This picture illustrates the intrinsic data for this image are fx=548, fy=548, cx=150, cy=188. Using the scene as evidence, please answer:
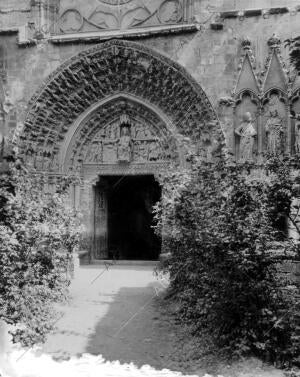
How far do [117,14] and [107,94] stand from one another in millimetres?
1931

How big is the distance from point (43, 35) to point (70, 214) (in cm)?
609

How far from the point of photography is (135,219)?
57.9 ft

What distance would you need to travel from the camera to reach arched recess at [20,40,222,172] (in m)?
12.5

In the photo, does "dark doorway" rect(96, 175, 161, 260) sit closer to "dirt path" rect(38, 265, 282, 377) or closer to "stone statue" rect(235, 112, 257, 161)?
"stone statue" rect(235, 112, 257, 161)

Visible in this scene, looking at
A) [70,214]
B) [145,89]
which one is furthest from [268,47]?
[70,214]

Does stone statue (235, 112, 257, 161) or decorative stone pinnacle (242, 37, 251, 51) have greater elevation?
decorative stone pinnacle (242, 37, 251, 51)

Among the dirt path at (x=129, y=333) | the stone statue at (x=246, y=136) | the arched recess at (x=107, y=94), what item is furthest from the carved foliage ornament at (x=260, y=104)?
the dirt path at (x=129, y=333)

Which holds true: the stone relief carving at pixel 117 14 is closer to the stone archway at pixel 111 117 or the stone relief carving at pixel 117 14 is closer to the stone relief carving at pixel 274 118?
the stone archway at pixel 111 117

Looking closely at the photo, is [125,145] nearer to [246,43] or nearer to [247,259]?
[246,43]

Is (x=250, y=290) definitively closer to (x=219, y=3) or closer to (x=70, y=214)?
(x=70, y=214)

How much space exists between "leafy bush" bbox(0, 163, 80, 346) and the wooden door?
6172 mm

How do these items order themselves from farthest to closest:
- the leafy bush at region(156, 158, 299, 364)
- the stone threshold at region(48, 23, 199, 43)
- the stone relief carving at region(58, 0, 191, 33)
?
1. the stone relief carving at region(58, 0, 191, 33)
2. the stone threshold at region(48, 23, 199, 43)
3. the leafy bush at region(156, 158, 299, 364)

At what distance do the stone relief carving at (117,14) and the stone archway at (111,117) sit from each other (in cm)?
78

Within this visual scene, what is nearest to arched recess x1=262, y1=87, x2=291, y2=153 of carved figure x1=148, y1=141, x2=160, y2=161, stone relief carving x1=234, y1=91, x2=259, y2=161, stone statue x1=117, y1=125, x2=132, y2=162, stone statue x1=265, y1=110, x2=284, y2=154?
stone statue x1=265, y1=110, x2=284, y2=154
